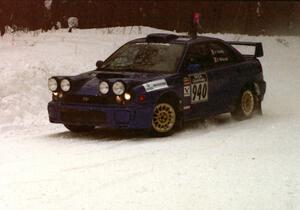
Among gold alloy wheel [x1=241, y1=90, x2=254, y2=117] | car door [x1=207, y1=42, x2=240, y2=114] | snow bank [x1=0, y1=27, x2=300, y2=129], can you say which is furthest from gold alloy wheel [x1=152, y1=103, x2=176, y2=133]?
snow bank [x1=0, y1=27, x2=300, y2=129]

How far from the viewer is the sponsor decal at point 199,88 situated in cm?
1022

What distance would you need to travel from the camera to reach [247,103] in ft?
38.1

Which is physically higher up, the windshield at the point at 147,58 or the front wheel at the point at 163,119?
the windshield at the point at 147,58

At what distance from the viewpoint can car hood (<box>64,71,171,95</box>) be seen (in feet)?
31.1

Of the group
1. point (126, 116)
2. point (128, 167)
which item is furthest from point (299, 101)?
point (128, 167)

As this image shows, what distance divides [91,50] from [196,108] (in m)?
6.73

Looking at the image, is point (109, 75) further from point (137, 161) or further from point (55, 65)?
point (55, 65)

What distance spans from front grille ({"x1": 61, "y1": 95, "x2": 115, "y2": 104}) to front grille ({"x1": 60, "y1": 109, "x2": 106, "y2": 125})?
0.46 ft

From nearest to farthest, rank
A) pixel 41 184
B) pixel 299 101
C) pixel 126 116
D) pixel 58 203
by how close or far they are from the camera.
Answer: pixel 58 203 → pixel 41 184 → pixel 126 116 → pixel 299 101

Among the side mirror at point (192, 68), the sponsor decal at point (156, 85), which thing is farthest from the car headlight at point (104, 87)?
the side mirror at point (192, 68)

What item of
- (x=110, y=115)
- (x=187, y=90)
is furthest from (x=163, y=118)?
(x=110, y=115)

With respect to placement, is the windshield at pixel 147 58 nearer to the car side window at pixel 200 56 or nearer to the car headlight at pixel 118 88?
the car side window at pixel 200 56

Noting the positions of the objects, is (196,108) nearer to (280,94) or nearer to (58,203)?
(58,203)

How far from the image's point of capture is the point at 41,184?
23.2ft
